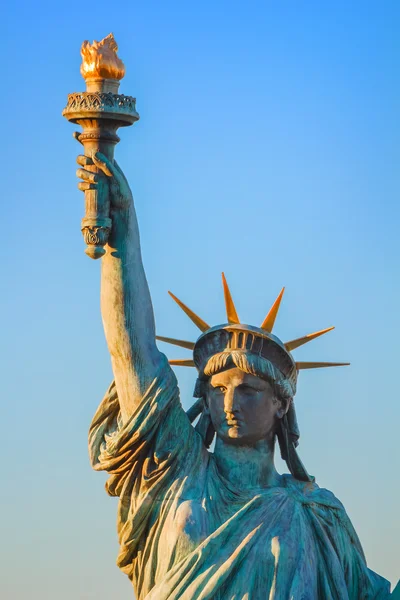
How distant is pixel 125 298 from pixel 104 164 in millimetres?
1065

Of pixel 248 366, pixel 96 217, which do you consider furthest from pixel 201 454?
pixel 96 217

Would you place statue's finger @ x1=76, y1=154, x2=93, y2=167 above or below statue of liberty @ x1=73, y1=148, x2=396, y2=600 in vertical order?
above

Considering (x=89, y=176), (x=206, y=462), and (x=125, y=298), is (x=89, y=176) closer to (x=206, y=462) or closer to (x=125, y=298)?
(x=125, y=298)

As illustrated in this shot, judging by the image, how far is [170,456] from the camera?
75.6 feet

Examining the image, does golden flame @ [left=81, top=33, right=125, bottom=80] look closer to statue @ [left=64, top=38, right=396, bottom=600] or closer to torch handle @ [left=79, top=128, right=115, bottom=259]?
statue @ [left=64, top=38, right=396, bottom=600]

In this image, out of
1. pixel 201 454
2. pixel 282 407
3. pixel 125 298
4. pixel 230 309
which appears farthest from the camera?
pixel 282 407

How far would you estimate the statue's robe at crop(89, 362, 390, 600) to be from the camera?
22656 millimetres

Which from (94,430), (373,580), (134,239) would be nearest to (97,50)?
(134,239)

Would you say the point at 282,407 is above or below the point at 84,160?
below

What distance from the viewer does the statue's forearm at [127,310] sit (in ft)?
74.6

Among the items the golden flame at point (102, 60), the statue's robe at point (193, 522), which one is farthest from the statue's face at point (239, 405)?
the golden flame at point (102, 60)

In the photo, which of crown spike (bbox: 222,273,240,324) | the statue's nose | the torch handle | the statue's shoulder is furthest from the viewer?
the statue's shoulder

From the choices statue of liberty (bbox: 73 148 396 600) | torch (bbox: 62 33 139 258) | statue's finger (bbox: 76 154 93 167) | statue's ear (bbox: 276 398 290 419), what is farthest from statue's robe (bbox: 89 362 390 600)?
statue's finger (bbox: 76 154 93 167)

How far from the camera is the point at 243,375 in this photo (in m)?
23.2
